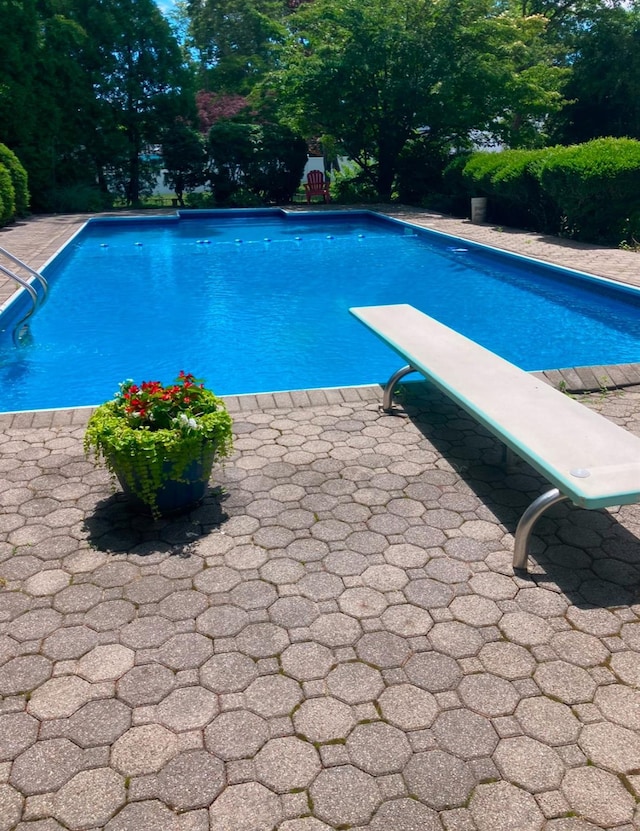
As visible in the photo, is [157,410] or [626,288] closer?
[157,410]

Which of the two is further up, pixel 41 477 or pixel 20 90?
pixel 20 90

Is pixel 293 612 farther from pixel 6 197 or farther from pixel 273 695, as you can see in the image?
pixel 6 197

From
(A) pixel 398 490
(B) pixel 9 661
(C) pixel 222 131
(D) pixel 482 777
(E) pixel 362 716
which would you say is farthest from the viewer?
(C) pixel 222 131

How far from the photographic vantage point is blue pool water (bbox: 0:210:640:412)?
8812 millimetres

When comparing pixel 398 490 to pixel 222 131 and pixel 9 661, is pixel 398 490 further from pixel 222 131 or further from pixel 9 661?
pixel 222 131

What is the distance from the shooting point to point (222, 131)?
922 inches

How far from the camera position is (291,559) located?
13.4ft

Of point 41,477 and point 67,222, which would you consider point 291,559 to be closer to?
point 41,477

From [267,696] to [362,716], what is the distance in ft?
1.40

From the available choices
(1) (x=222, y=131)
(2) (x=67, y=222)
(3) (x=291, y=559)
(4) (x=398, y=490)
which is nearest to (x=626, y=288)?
(4) (x=398, y=490)

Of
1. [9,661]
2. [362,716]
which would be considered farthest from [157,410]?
[362,716]

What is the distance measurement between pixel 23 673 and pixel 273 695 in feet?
3.83

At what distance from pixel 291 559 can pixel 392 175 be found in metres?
22.2

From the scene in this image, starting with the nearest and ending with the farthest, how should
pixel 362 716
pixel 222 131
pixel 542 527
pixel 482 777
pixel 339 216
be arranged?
1. pixel 482 777
2. pixel 362 716
3. pixel 542 527
4. pixel 339 216
5. pixel 222 131
